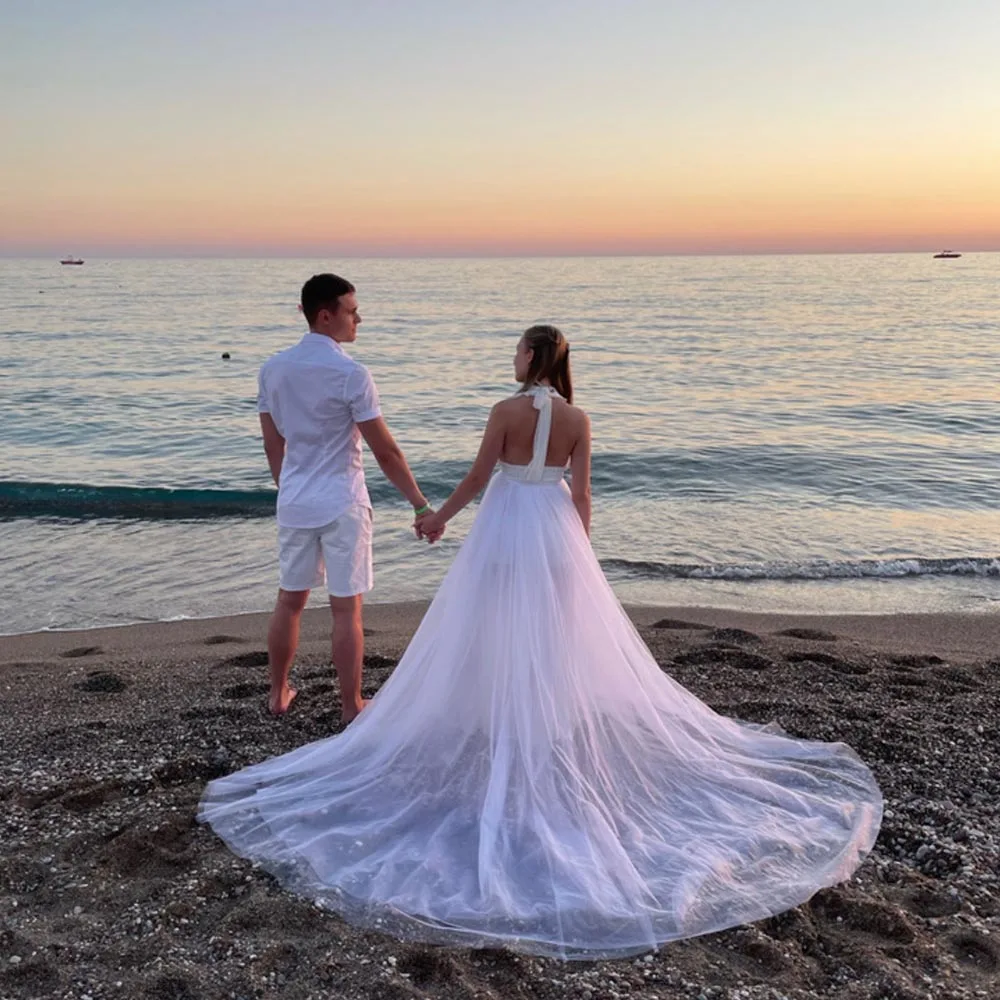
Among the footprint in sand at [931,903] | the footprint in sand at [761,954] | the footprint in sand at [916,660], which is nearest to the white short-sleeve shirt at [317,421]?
the footprint in sand at [761,954]

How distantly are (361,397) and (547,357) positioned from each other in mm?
983

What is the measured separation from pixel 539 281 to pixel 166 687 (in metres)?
71.1

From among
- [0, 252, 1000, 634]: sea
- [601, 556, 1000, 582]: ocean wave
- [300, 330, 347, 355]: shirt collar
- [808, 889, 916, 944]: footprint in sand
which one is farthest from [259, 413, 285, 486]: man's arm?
[601, 556, 1000, 582]: ocean wave

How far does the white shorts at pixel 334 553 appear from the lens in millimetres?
4859

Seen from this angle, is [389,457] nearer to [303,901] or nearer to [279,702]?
[279,702]

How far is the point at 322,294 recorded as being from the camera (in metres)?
4.72

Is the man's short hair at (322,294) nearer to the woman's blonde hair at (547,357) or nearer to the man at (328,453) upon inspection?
the man at (328,453)

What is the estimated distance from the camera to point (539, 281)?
74.4 metres

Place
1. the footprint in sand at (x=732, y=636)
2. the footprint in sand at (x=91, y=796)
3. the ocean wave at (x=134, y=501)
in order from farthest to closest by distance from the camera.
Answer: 1. the ocean wave at (x=134, y=501)
2. the footprint in sand at (x=732, y=636)
3. the footprint in sand at (x=91, y=796)

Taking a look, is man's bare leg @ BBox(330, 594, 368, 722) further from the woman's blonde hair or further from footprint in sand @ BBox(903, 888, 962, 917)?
footprint in sand @ BBox(903, 888, 962, 917)

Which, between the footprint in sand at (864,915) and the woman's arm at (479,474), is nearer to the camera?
the footprint in sand at (864,915)

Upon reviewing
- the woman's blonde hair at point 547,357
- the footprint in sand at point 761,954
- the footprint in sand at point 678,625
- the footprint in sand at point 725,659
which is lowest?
the footprint in sand at point 678,625

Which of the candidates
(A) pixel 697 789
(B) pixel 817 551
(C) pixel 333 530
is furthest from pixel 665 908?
(B) pixel 817 551

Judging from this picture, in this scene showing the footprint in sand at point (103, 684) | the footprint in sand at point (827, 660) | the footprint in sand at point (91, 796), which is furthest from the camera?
the footprint in sand at point (827, 660)
